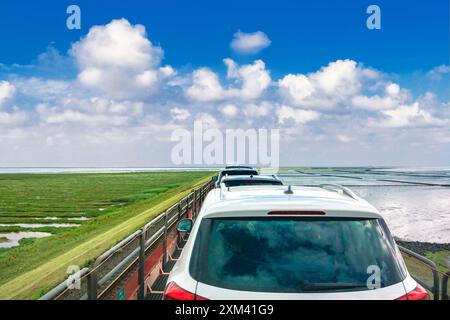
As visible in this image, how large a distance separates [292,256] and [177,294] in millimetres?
790

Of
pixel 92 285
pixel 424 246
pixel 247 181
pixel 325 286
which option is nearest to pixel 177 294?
pixel 325 286

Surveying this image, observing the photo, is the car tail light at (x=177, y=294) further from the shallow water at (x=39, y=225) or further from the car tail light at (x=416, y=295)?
the shallow water at (x=39, y=225)

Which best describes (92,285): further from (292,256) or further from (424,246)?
(424,246)

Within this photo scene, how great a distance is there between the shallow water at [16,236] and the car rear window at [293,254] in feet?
63.3

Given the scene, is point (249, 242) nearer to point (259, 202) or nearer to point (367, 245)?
point (259, 202)

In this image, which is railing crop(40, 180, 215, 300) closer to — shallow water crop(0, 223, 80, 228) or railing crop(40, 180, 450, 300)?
railing crop(40, 180, 450, 300)

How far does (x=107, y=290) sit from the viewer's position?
263 inches

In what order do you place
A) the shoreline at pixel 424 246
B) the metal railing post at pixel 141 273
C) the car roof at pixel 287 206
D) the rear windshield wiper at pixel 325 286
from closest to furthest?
the rear windshield wiper at pixel 325 286 < the car roof at pixel 287 206 < the metal railing post at pixel 141 273 < the shoreline at pixel 424 246

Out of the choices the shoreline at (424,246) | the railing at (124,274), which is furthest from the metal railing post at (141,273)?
the shoreline at (424,246)

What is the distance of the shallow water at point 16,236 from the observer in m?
20.0

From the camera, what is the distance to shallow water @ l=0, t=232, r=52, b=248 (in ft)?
65.6

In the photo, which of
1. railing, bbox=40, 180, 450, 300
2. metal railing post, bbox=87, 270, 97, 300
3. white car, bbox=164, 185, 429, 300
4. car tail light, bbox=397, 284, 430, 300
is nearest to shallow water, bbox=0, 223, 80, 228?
railing, bbox=40, 180, 450, 300

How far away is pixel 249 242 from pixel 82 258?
34.9 feet
